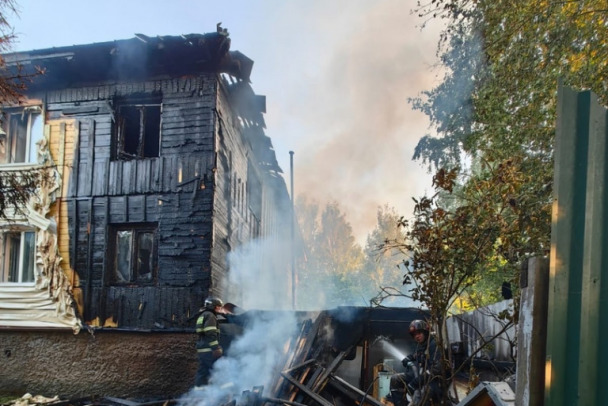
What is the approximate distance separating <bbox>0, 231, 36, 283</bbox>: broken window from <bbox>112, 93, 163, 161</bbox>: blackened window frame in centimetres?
328

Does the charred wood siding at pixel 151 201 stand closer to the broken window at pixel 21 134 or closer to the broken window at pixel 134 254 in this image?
the broken window at pixel 134 254

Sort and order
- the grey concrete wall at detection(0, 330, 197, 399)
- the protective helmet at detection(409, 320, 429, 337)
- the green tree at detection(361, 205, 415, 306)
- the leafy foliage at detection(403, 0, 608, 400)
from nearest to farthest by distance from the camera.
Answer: the leafy foliage at detection(403, 0, 608, 400), the protective helmet at detection(409, 320, 429, 337), the grey concrete wall at detection(0, 330, 197, 399), the green tree at detection(361, 205, 415, 306)

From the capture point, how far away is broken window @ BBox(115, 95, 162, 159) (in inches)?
512

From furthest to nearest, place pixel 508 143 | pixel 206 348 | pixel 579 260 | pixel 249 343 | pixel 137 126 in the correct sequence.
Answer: pixel 137 126 < pixel 249 343 < pixel 206 348 < pixel 508 143 < pixel 579 260

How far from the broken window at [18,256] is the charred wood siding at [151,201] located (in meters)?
1.27

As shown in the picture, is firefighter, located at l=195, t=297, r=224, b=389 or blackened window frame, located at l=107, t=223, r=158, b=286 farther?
blackened window frame, located at l=107, t=223, r=158, b=286

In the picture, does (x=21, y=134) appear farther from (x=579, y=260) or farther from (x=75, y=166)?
(x=579, y=260)

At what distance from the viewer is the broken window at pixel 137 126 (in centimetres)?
1302

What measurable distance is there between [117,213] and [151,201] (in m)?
0.99

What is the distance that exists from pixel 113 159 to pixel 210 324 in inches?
236

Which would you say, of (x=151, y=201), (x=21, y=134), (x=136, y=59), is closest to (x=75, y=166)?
(x=21, y=134)

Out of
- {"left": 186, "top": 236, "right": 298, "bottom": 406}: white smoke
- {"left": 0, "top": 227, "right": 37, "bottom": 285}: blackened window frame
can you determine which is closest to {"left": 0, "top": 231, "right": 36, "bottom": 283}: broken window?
{"left": 0, "top": 227, "right": 37, "bottom": 285}: blackened window frame

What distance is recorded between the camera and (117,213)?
12516 mm

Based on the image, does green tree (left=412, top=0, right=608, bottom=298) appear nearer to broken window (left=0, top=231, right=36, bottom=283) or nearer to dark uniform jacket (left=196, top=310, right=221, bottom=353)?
dark uniform jacket (left=196, top=310, right=221, bottom=353)
